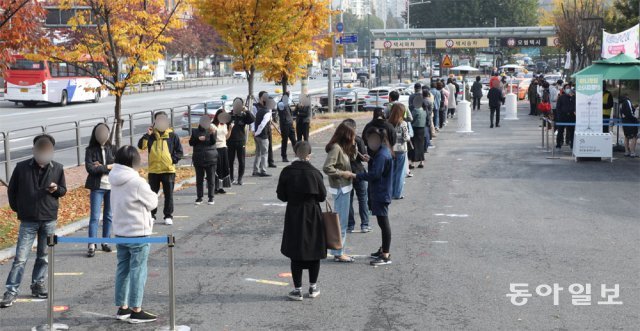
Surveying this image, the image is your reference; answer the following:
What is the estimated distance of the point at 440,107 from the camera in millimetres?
31031

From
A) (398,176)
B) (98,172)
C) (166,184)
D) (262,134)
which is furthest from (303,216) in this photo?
(262,134)

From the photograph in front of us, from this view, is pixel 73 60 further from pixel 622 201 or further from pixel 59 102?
pixel 59 102

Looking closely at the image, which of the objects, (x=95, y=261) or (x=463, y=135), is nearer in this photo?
(x=95, y=261)

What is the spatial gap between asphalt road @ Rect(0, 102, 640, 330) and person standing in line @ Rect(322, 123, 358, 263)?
21.6 inches

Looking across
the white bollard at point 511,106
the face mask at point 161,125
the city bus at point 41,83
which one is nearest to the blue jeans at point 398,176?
the face mask at point 161,125

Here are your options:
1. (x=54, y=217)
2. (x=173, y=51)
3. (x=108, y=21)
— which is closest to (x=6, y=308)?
(x=54, y=217)

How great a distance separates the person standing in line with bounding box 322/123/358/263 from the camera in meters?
10.8

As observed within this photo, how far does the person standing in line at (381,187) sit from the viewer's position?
1062 centimetres

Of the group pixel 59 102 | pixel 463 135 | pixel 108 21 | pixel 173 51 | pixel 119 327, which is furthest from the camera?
pixel 173 51

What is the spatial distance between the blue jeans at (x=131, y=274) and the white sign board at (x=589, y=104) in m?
15.2

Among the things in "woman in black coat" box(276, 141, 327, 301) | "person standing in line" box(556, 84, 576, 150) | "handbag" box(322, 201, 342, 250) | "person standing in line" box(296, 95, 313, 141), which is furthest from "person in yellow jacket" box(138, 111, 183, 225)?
"person standing in line" box(556, 84, 576, 150)

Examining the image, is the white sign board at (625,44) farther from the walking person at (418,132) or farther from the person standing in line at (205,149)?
the person standing in line at (205,149)

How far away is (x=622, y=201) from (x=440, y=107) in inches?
619

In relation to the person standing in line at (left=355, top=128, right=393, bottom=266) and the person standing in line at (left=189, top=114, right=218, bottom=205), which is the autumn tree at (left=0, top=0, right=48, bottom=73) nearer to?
the person standing in line at (left=189, top=114, right=218, bottom=205)
